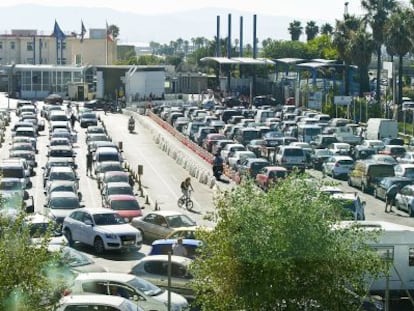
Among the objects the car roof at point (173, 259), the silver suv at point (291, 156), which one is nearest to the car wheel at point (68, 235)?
the car roof at point (173, 259)

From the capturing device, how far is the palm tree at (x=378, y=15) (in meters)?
89.4

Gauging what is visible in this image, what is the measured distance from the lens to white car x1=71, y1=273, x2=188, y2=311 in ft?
69.1

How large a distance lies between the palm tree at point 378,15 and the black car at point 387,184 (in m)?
48.3

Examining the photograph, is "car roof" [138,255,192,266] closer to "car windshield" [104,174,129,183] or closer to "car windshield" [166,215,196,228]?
"car windshield" [166,215,196,228]

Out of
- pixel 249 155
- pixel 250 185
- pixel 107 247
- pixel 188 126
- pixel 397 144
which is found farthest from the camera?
pixel 188 126

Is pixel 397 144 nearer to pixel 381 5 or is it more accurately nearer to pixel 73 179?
pixel 73 179

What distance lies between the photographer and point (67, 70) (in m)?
112

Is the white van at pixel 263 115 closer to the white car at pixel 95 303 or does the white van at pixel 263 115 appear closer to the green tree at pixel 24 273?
the white car at pixel 95 303

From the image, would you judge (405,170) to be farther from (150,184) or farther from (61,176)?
(61,176)

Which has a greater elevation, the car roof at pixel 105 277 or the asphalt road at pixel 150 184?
the car roof at pixel 105 277

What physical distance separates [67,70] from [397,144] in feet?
A: 202

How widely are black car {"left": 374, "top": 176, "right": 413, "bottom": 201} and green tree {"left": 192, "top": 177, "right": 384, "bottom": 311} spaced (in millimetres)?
24248

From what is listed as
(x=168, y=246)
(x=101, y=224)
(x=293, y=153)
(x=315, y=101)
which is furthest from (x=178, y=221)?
(x=315, y=101)

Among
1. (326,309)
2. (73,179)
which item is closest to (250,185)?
(326,309)
